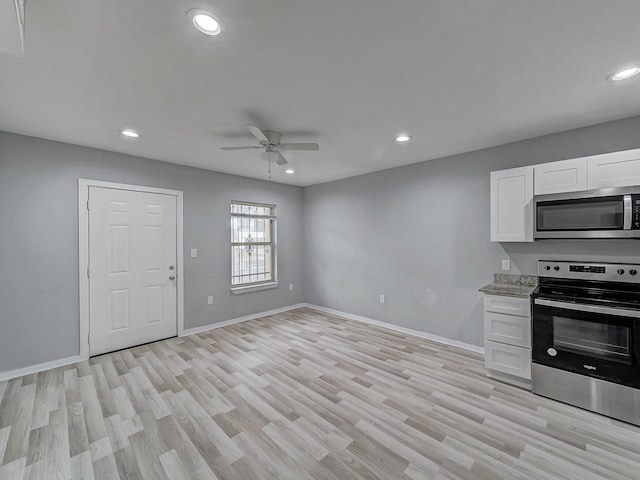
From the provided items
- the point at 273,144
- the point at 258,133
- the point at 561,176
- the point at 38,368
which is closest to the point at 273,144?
the point at 273,144

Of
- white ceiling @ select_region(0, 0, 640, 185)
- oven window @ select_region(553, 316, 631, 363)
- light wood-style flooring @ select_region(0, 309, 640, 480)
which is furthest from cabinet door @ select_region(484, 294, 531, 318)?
white ceiling @ select_region(0, 0, 640, 185)

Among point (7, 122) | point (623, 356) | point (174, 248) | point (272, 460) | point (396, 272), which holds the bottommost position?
point (272, 460)

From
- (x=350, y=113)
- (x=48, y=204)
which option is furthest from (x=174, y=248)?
(x=350, y=113)

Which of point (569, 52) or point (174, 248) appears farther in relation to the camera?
point (174, 248)

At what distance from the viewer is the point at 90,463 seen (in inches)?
69.4

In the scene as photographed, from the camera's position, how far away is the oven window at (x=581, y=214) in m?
2.36

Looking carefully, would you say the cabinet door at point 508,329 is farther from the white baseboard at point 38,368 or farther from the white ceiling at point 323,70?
the white baseboard at point 38,368

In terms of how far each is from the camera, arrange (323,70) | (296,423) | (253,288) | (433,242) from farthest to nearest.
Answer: (253,288) → (433,242) → (296,423) → (323,70)

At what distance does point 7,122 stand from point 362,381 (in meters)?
4.34

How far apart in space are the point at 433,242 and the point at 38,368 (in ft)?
16.5

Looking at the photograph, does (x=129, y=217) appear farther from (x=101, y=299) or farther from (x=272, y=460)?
(x=272, y=460)

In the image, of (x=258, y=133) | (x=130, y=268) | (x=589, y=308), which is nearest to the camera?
(x=589, y=308)

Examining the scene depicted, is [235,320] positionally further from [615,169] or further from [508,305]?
[615,169]

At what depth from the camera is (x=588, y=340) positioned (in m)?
2.30
